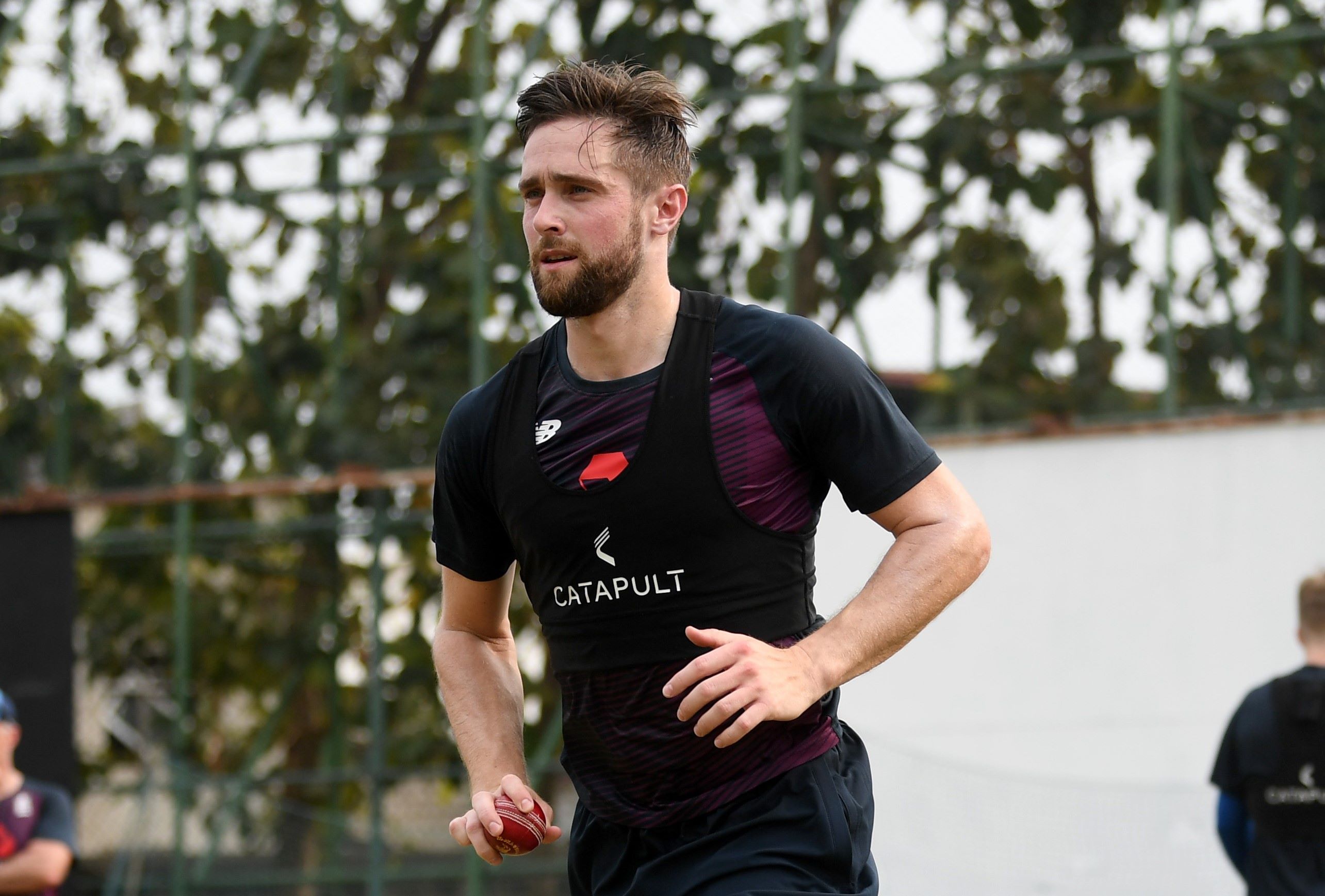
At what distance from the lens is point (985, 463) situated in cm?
845

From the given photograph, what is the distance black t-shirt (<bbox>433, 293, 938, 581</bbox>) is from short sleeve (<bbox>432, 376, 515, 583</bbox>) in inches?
5.4

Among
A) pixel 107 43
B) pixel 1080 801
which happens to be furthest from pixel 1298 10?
pixel 107 43

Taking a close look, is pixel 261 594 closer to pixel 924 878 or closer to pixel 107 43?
pixel 107 43

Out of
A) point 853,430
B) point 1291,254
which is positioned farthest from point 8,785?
point 1291,254

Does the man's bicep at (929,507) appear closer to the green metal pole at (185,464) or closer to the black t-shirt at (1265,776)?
the black t-shirt at (1265,776)

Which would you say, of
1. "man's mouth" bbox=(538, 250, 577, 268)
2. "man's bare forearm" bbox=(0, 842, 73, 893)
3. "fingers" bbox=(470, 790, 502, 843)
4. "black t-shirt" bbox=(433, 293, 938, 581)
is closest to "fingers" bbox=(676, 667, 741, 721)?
"black t-shirt" bbox=(433, 293, 938, 581)

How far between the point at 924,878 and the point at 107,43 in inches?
268

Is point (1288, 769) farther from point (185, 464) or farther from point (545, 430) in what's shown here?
point (185, 464)

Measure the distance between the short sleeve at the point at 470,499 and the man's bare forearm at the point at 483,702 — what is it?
15 cm

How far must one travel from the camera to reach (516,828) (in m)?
3.04

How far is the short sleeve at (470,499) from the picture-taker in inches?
127

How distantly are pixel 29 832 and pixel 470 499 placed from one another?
13.9 feet

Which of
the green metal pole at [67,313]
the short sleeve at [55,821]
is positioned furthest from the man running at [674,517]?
the green metal pole at [67,313]

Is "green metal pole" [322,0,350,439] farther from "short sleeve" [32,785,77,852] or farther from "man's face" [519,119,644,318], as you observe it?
"man's face" [519,119,644,318]
